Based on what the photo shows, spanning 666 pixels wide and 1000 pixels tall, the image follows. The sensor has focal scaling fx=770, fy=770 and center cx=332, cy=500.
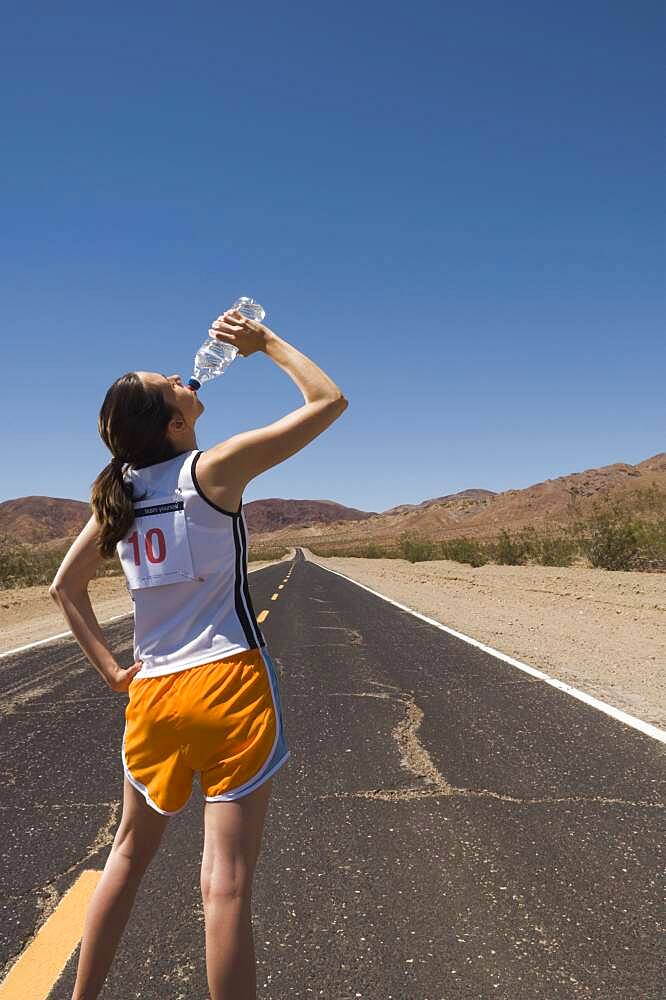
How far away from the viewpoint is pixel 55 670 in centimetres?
963

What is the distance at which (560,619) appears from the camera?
14359 mm

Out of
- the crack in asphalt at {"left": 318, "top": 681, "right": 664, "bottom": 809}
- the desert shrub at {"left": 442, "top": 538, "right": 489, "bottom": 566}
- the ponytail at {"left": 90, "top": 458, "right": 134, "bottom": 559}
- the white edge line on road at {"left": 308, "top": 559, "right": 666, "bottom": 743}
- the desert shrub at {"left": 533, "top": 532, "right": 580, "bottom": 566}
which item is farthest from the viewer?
the desert shrub at {"left": 442, "top": 538, "right": 489, "bottom": 566}

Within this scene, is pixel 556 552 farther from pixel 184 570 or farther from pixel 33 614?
pixel 184 570

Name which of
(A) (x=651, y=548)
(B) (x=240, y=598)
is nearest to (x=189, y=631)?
(B) (x=240, y=598)

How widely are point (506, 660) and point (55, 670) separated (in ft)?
18.5

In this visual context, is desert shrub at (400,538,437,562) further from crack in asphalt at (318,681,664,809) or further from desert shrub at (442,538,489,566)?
crack in asphalt at (318,681,664,809)

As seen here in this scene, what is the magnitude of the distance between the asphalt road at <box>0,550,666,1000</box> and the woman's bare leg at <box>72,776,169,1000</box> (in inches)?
24.0

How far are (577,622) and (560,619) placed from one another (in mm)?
580

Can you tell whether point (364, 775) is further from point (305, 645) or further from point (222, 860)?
point (305, 645)

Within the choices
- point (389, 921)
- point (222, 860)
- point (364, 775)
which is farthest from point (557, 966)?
point (364, 775)

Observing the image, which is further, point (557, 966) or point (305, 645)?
point (305, 645)

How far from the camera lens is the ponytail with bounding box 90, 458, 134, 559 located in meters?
2.13

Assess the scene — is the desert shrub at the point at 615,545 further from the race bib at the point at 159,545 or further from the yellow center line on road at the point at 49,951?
the race bib at the point at 159,545

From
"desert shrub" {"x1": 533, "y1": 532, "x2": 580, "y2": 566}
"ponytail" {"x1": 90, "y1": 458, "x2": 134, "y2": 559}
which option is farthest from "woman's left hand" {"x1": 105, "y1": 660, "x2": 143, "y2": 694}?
"desert shrub" {"x1": 533, "y1": 532, "x2": 580, "y2": 566}
